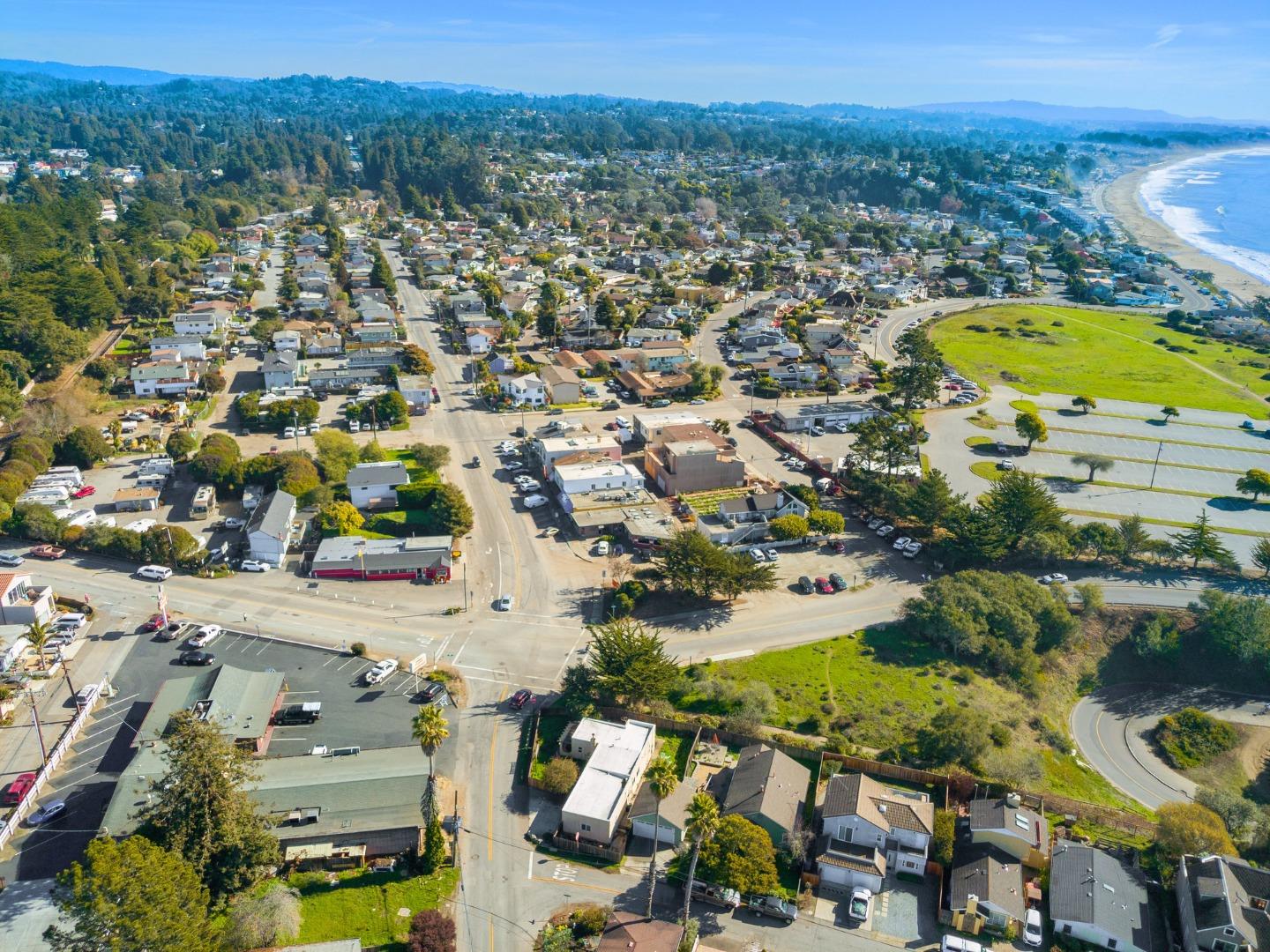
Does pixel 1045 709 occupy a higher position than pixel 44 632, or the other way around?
pixel 44 632

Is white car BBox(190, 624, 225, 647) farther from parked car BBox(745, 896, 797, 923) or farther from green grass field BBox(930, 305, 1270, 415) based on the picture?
green grass field BBox(930, 305, 1270, 415)

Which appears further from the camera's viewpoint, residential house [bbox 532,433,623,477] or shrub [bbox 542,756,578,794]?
residential house [bbox 532,433,623,477]

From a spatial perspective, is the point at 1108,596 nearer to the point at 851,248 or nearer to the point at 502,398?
the point at 502,398

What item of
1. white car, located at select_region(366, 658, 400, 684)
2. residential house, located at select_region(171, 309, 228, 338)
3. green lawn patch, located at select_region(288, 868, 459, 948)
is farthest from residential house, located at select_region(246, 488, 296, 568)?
residential house, located at select_region(171, 309, 228, 338)

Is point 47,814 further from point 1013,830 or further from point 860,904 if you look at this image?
point 1013,830

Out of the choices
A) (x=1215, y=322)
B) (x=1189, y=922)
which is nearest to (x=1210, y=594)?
(x=1189, y=922)

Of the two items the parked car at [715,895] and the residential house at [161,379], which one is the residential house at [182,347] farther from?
the parked car at [715,895]
